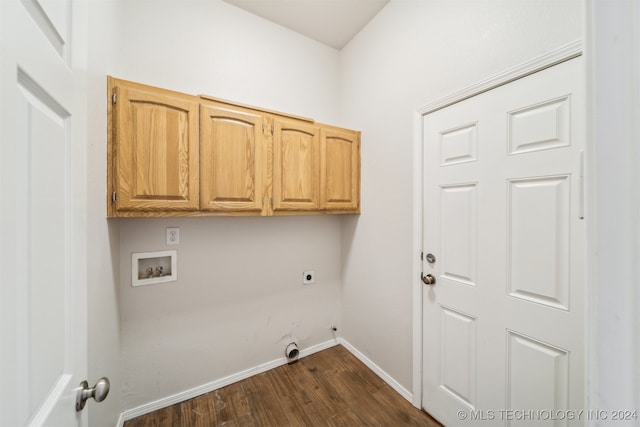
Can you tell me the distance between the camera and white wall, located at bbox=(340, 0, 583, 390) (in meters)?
1.15

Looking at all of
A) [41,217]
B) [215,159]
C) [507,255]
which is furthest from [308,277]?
[41,217]

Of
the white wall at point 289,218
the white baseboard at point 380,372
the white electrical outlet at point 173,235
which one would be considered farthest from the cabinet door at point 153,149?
the white baseboard at point 380,372

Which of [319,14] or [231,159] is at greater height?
[319,14]

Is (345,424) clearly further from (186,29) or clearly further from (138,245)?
(186,29)

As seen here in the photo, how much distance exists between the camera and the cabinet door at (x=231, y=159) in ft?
4.86

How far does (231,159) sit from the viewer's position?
5.13ft

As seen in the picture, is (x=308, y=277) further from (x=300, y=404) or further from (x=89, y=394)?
(x=89, y=394)

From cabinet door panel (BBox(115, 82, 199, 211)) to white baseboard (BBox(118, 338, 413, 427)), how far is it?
1375mm

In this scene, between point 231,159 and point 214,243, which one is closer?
point 231,159

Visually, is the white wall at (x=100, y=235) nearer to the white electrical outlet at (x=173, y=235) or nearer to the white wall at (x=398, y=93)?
the white electrical outlet at (x=173, y=235)

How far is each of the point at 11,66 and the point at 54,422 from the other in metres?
0.68

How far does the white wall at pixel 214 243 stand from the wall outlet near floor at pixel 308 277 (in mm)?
50

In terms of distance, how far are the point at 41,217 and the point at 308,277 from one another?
1916mm

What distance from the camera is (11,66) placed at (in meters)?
0.36
